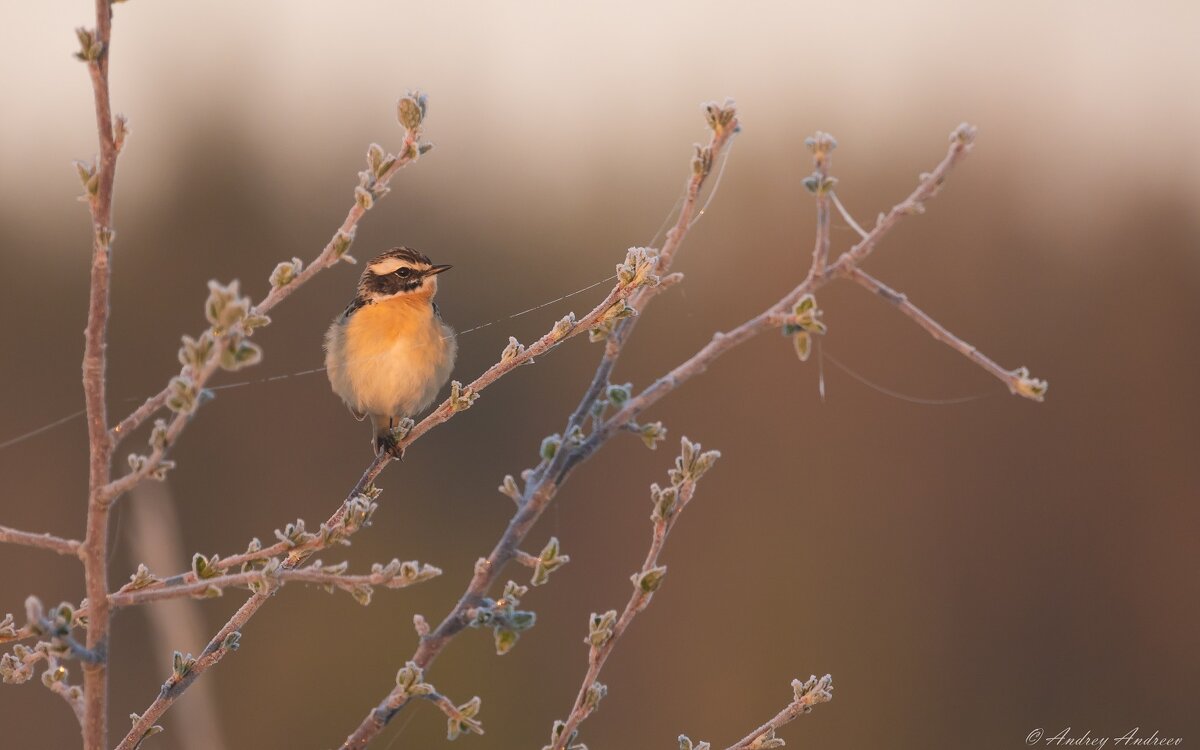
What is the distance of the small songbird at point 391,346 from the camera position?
6.57 m

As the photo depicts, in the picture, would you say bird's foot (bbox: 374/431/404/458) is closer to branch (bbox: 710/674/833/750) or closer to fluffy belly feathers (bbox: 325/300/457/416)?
fluffy belly feathers (bbox: 325/300/457/416)

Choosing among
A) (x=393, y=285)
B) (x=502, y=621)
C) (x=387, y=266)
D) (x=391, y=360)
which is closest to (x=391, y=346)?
(x=391, y=360)

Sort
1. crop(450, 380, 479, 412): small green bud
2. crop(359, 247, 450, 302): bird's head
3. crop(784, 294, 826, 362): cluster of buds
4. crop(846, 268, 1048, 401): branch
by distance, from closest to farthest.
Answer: crop(846, 268, 1048, 401): branch → crop(784, 294, 826, 362): cluster of buds → crop(450, 380, 479, 412): small green bud → crop(359, 247, 450, 302): bird's head

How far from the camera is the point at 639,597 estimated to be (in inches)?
124

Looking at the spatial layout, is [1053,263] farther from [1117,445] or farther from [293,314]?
[293,314]

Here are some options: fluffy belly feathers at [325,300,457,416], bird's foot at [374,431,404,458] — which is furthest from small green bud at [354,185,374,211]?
fluffy belly feathers at [325,300,457,416]

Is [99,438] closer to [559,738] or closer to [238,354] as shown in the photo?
[238,354]

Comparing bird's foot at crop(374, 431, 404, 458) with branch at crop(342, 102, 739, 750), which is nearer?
branch at crop(342, 102, 739, 750)

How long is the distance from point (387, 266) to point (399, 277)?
100 mm

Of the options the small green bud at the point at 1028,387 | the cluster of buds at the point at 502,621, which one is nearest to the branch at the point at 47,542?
the cluster of buds at the point at 502,621

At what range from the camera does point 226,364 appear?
2.46 metres

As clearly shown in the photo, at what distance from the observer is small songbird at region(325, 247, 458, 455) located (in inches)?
259

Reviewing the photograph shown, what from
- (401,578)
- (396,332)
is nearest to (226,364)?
(401,578)

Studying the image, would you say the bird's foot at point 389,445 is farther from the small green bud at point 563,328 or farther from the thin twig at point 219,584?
the thin twig at point 219,584
